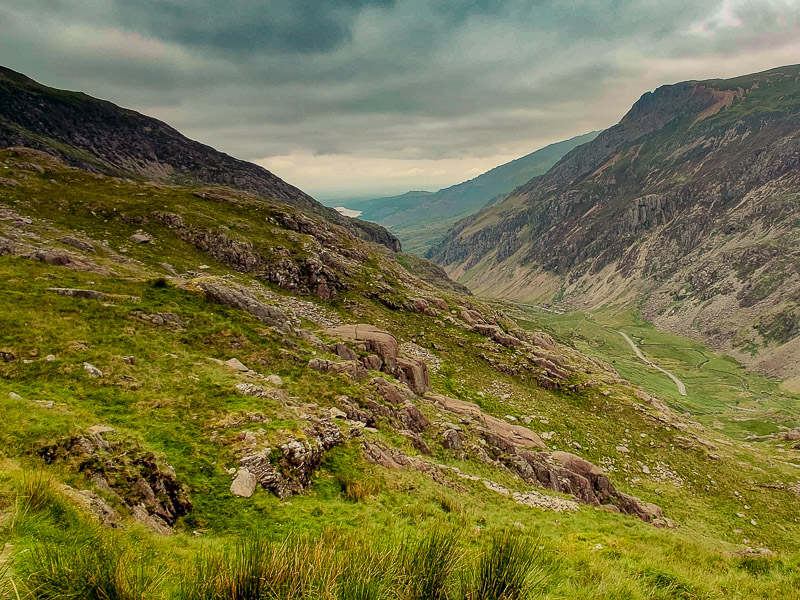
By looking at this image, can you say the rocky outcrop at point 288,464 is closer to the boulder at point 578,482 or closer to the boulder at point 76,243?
the boulder at point 578,482

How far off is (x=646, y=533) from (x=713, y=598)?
12132mm

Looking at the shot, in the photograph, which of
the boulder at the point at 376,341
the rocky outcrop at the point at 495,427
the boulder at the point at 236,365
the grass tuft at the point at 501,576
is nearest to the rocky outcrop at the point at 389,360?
the boulder at the point at 376,341

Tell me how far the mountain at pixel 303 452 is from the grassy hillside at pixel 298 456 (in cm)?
8

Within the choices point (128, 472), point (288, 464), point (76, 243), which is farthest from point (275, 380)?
point (76, 243)

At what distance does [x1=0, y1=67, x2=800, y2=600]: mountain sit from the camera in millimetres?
5914

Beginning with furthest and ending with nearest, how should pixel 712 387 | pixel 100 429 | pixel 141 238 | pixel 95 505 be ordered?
1. pixel 712 387
2. pixel 141 238
3. pixel 100 429
4. pixel 95 505

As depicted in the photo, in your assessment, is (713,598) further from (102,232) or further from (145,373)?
(102,232)

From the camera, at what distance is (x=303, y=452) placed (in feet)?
52.1

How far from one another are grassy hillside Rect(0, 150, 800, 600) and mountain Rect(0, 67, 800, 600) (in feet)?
0.26

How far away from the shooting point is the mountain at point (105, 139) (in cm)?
14075

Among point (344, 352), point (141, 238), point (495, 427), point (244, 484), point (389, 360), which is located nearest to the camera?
point (244, 484)

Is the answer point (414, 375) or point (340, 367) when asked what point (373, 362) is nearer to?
point (414, 375)

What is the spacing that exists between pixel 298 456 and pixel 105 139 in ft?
705

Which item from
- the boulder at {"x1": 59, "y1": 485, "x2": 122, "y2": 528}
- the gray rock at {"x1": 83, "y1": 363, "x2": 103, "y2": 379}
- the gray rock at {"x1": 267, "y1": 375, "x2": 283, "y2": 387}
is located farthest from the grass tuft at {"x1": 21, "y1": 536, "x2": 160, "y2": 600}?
the gray rock at {"x1": 267, "y1": 375, "x2": 283, "y2": 387}
